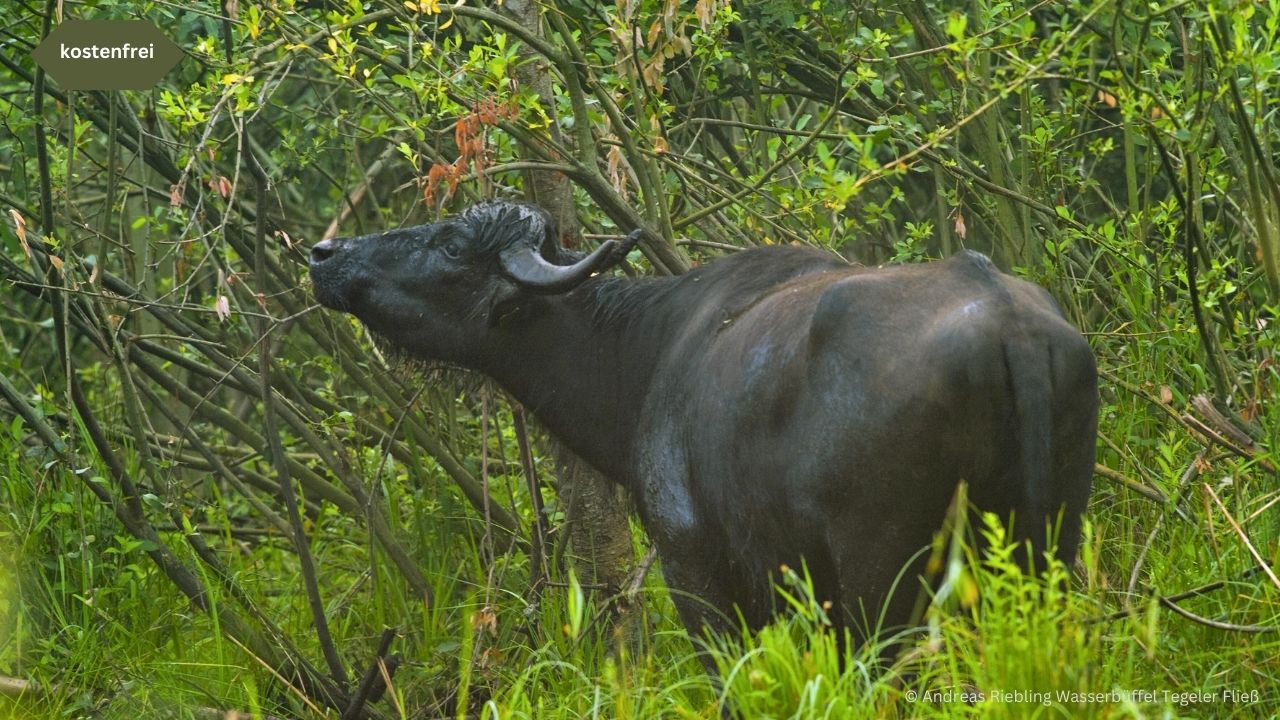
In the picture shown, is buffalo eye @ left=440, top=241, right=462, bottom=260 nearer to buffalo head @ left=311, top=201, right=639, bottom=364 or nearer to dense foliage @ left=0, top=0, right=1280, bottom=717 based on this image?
buffalo head @ left=311, top=201, right=639, bottom=364

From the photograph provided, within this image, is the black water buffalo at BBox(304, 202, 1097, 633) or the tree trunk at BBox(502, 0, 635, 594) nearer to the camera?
the black water buffalo at BBox(304, 202, 1097, 633)

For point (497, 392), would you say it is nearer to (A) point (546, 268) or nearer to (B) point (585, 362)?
(B) point (585, 362)

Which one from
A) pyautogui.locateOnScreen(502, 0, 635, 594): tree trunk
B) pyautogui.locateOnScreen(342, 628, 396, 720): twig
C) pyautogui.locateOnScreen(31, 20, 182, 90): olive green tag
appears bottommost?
pyautogui.locateOnScreen(342, 628, 396, 720): twig

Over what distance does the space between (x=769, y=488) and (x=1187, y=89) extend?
7.79 ft

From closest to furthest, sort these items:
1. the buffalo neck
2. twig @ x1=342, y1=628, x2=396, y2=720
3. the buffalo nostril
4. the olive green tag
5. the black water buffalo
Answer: the black water buffalo, twig @ x1=342, y1=628, x2=396, y2=720, the buffalo neck, the buffalo nostril, the olive green tag

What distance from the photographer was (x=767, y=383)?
15.2 ft

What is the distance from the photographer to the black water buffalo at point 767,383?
4156 mm

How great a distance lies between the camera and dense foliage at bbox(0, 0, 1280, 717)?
490 centimetres

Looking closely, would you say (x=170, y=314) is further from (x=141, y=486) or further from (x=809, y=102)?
(x=809, y=102)

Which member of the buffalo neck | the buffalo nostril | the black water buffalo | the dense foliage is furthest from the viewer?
the buffalo nostril

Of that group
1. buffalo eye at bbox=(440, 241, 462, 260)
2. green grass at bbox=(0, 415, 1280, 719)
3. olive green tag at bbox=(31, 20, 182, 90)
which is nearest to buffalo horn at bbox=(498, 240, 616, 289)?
buffalo eye at bbox=(440, 241, 462, 260)

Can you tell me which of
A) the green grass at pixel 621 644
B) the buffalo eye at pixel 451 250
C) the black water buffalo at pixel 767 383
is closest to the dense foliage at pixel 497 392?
the green grass at pixel 621 644

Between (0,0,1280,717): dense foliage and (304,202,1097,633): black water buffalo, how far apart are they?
168mm

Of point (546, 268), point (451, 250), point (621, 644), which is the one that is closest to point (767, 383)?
point (621, 644)
